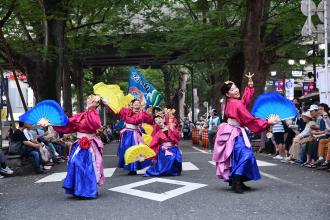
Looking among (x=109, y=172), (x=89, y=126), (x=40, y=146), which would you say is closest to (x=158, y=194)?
(x=89, y=126)

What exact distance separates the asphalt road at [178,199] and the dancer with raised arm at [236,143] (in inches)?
10.8

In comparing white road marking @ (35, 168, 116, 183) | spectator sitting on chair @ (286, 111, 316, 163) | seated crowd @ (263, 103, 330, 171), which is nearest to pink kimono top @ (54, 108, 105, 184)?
white road marking @ (35, 168, 116, 183)

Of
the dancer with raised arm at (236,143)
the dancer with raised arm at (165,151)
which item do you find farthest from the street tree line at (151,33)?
the dancer with raised arm at (236,143)

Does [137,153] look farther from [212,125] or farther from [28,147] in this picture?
[212,125]

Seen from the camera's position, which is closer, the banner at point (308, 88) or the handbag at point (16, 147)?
the handbag at point (16, 147)

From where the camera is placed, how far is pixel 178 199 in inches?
314

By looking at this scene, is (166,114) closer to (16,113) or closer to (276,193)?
(276,193)

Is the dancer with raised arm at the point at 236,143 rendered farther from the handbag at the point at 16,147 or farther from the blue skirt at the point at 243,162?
the handbag at the point at 16,147

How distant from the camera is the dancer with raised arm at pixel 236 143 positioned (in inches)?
342

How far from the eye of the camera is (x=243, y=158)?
28.5 ft

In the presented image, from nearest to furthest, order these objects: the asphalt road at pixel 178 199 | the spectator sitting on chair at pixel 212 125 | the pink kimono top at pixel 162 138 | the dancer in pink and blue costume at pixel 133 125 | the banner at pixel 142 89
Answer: the asphalt road at pixel 178 199, the pink kimono top at pixel 162 138, the dancer in pink and blue costume at pixel 133 125, the banner at pixel 142 89, the spectator sitting on chair at pixel 212 125

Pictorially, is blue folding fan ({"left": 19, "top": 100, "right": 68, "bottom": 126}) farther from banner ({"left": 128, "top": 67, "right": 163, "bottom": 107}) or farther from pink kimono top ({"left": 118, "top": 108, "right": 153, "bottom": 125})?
banner ({"left": 128, "top": 67, "right": 163, "bottom": 107})

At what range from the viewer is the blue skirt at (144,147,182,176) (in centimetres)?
1120

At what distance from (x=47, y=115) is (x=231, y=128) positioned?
2.91 m
